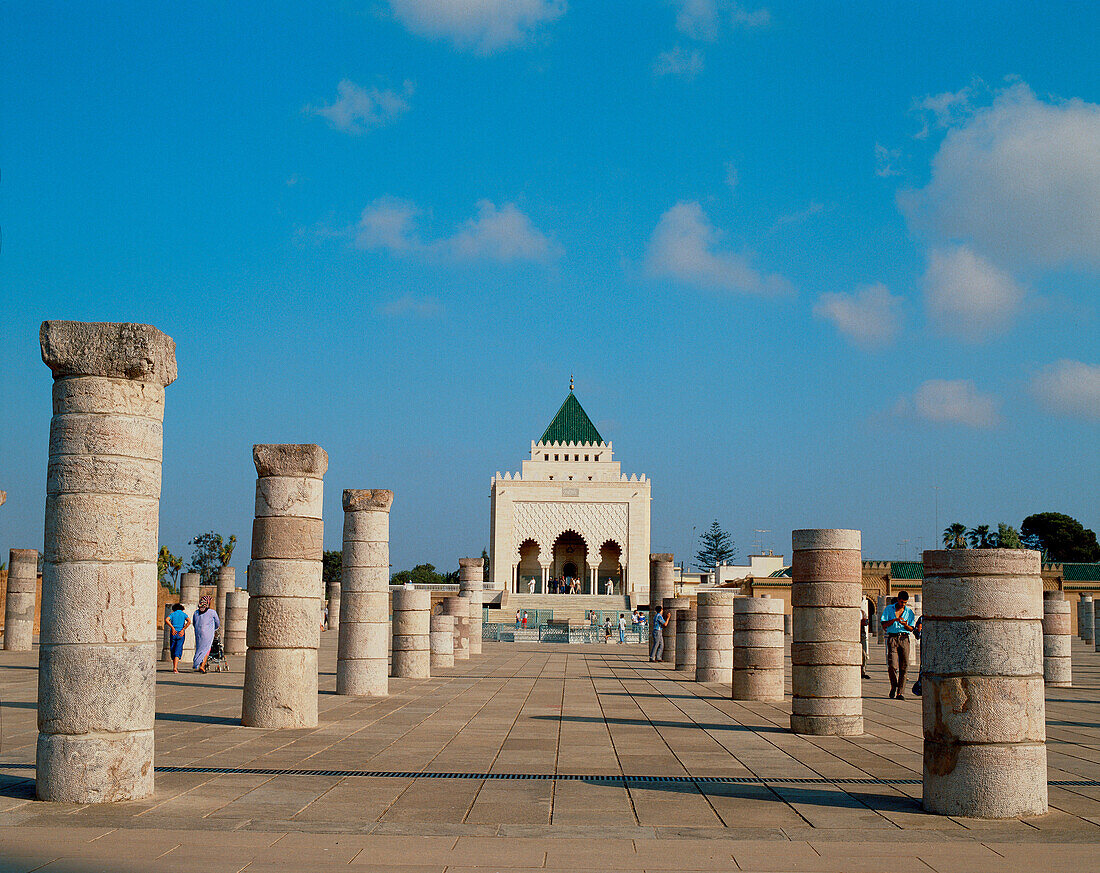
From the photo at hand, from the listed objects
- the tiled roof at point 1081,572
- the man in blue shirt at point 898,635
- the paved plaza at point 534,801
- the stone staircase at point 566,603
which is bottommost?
the stone staircase at point 566,603

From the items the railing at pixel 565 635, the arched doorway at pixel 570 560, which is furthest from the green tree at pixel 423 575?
the railing at pixel 565 635

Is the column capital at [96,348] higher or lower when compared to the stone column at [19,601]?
higher

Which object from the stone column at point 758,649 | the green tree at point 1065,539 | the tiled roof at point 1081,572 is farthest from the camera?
the green tree at point 1065,539

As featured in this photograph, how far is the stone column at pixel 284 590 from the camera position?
902 cm

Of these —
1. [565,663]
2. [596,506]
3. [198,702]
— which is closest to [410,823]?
[198,702]

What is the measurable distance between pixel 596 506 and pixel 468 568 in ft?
73.3

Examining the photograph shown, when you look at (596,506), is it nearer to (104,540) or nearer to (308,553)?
(308,553)

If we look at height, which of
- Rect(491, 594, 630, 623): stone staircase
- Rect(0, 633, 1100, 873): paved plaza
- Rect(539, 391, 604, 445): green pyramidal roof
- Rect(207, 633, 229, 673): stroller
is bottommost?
Rect(491, 594, 630, 623): stone staircase

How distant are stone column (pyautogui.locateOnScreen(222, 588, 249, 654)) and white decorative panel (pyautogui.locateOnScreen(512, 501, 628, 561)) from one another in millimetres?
32114

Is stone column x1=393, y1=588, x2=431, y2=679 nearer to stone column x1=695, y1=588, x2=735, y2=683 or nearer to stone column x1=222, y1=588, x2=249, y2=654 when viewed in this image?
stone column x1=695, y1=588, x2=735, y2=683

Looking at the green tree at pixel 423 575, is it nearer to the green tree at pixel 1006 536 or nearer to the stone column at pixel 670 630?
the green tree at pixel 1006 536

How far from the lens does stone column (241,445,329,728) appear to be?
9016 mm

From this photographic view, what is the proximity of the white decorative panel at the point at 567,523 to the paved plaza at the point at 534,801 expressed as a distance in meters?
42.2

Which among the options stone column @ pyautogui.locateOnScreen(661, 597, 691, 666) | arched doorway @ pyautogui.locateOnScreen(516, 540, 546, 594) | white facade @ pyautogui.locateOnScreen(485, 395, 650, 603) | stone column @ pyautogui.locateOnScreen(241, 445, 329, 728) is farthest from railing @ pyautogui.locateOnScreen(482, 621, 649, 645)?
arched doorway @ pyautogui.locateOnScreen(516, 540, 546, 594)
